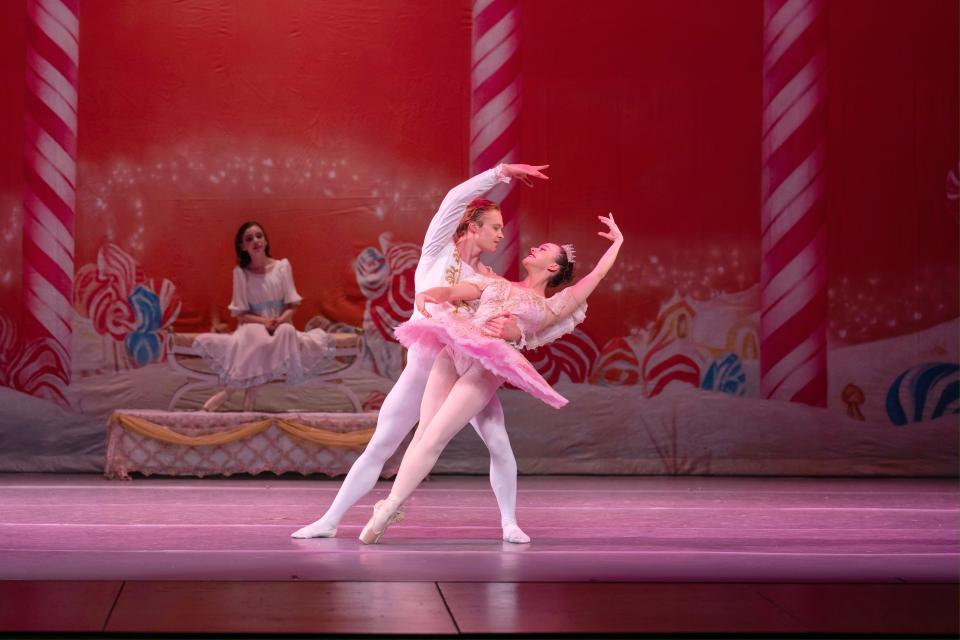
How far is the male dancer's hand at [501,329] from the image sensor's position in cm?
510

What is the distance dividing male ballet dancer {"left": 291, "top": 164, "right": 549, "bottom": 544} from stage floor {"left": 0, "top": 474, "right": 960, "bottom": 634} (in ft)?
0.52

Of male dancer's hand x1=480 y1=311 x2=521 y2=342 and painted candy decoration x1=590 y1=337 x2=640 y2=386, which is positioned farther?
painted candy decoration x1=590 y1=337 x2=640 y2=386

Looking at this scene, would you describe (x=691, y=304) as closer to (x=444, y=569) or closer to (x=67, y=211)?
(x=67, y=211)

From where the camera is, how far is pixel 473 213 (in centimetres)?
532

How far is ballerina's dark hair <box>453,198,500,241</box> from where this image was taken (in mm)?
5309

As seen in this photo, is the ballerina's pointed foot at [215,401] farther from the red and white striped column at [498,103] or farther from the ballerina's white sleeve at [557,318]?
the ballerina's white sleeve at [557,318]

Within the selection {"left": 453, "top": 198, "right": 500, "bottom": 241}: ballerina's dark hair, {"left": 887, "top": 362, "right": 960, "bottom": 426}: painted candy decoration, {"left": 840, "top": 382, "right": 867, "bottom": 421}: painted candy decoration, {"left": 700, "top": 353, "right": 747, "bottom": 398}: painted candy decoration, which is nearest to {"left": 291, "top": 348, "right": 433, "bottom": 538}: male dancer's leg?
{"left": 453, "top": 198, "right": 500, "bottom": 241}: ballerina's dark hair

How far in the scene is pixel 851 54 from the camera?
8742mm

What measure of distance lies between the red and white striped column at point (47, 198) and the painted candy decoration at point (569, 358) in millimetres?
2821

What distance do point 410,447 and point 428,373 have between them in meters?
0.29

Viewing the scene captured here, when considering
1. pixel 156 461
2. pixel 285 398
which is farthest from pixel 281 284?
pixel 156 461

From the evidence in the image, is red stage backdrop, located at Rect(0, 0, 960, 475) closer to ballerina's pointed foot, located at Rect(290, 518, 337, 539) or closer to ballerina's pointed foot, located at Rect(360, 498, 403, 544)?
ballerina's pointed foot, located at Rect(290, 518, 337, 539)

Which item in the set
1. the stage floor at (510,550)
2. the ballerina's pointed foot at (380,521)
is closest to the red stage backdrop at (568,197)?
the stage floor at (510,550)

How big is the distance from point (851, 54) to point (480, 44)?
2.31 metres
